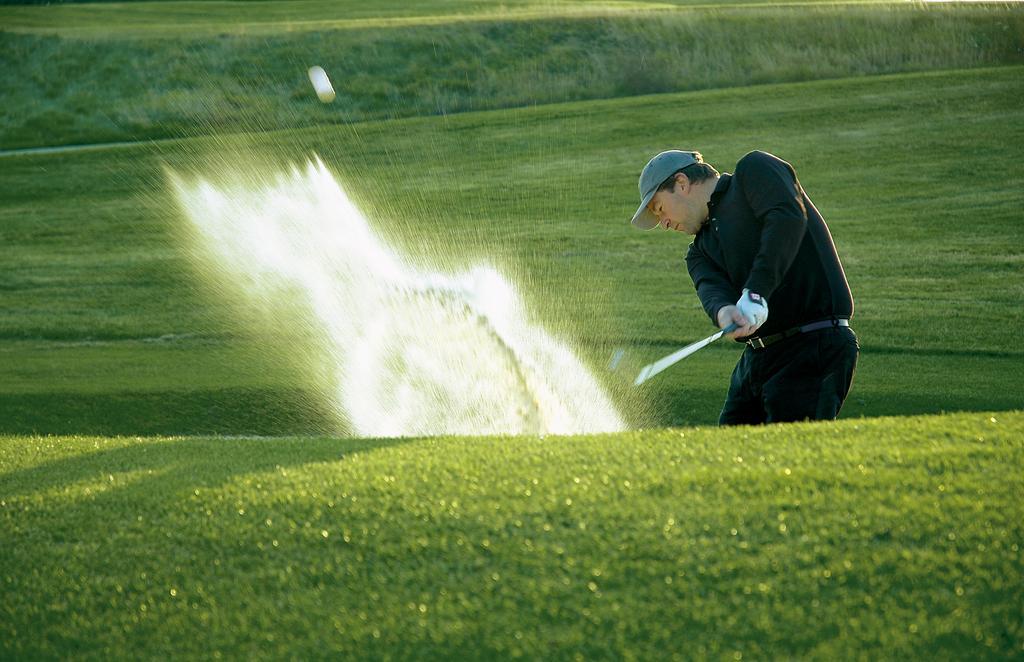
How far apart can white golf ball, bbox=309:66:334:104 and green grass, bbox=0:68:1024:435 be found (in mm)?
2270

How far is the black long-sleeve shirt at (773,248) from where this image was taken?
5168 mm

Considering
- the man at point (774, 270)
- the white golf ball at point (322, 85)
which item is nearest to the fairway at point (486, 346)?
the white golf ball at point (322, 85)

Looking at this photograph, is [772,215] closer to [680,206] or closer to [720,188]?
[720,188]

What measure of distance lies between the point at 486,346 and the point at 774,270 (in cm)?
385

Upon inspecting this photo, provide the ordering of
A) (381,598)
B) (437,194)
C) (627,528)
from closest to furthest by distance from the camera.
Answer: (381,598), (627,528), (437,194)

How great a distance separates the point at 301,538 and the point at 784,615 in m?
1.64

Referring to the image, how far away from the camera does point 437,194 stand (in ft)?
67.2

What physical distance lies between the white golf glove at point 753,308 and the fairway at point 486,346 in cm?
47

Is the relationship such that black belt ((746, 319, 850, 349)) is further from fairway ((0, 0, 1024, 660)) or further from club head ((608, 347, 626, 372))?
club head ((608, 347, 626, 372))

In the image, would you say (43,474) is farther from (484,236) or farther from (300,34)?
(300,34)

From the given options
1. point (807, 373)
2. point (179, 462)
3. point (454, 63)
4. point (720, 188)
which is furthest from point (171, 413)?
point (454, 63)

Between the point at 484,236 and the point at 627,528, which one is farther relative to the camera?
the point at 484,236

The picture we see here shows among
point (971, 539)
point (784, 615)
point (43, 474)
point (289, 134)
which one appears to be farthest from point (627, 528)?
point (289, 134)

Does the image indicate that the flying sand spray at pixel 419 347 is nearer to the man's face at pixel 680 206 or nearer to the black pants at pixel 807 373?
the man's face at pixel 680 206
